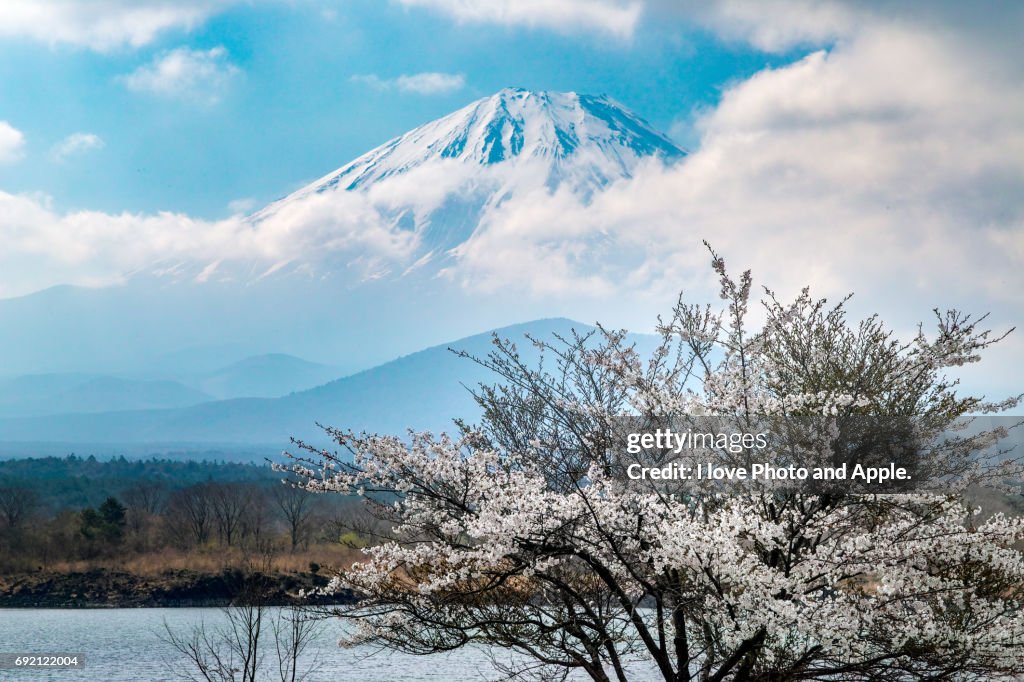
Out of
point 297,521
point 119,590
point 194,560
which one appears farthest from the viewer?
point 297,521

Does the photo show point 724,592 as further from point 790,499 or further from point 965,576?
point 965,576

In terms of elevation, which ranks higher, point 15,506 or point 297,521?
point 15,506

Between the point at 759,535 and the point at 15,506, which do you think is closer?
the point at 759,535

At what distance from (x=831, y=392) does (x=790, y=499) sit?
1117mm

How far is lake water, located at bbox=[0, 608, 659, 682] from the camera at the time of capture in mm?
31984

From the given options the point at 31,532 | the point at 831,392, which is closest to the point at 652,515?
the point at 831,392

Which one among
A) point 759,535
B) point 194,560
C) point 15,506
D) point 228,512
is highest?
point 15,506

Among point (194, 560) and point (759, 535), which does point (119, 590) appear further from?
point (759, 535)

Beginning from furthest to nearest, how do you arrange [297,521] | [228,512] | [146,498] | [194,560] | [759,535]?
[146,498] < [228,512] < [297,521] < [194,560] < [759,535]

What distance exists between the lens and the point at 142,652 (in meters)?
39.4

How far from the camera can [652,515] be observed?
31.9 ft

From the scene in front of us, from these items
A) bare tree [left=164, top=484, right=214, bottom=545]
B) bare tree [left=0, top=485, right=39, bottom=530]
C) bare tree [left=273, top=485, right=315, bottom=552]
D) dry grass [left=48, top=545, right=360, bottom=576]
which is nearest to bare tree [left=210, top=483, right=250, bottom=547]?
bare tree [left=164, top=484, right=214, bottom=545]

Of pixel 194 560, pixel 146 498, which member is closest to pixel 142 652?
pixel 194 560

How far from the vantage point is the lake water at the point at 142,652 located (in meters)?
32.0
